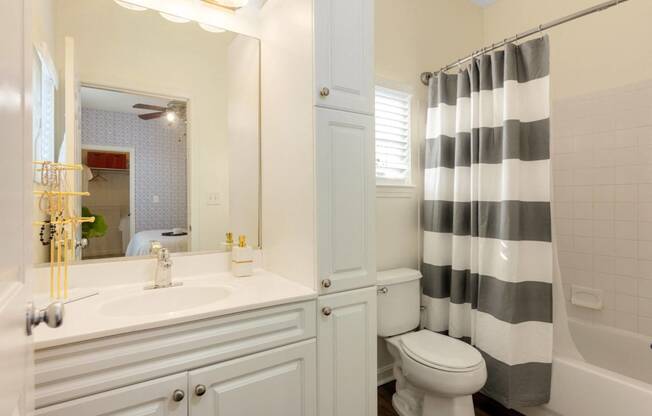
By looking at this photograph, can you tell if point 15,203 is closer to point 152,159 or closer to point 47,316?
point 47,316

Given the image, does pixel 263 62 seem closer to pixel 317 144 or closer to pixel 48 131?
pixel 317 144

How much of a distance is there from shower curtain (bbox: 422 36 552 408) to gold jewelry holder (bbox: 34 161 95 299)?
74.7 inches

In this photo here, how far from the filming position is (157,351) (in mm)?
944

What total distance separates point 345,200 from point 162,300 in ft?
2.78

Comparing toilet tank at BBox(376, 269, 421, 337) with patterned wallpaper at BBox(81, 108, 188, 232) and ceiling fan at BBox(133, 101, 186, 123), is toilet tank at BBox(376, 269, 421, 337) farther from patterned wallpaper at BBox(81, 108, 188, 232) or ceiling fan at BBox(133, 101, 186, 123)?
ceiling fan at BBox(133, 101, 186, 123)

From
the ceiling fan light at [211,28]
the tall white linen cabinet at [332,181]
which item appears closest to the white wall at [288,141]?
the tall white linen cabinet at [332,181]

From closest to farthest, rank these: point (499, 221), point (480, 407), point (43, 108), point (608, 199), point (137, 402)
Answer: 1. point (137, 402)
2. point (43, 108)
3. point (499, 221)
4. point (480, 407)
5. point (608, 199)

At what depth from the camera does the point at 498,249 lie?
172cm

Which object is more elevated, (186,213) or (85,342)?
(186,213)

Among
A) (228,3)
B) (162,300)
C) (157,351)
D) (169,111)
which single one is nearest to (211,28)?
(228,3)

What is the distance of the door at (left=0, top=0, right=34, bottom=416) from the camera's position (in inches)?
18.1

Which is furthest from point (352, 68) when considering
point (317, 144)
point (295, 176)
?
point (295, 176)

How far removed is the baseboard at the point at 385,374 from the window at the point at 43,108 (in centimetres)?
207

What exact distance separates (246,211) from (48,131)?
2.75 ft
